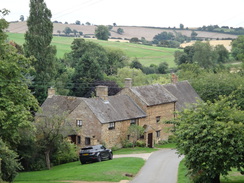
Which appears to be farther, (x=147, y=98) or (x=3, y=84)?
(x=147, y=98)

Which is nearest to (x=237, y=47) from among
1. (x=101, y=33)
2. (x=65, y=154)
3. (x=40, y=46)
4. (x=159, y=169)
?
(x=101, y=33)

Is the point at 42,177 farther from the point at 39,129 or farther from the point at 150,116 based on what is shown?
the point at 150,116

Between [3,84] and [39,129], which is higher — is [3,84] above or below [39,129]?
above

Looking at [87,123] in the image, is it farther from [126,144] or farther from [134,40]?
[134,40]

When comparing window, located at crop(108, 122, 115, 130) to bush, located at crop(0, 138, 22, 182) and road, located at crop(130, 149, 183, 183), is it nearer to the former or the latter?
road, located at crop(130, 149, 183, 183)

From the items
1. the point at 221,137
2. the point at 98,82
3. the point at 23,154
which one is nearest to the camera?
the point at 221,137

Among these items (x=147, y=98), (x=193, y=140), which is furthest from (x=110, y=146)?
(x=193, y=140)

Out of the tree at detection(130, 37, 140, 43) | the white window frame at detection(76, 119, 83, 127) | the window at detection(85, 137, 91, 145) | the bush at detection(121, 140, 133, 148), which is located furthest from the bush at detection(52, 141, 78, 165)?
the tree at detection(130, 37, 140, 43)

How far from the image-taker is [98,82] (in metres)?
81.8

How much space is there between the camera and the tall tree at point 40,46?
67.7 m

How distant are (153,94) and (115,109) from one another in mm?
7721

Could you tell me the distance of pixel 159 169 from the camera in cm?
3684

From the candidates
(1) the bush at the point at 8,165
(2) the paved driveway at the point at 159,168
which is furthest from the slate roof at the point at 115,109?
(1) the bush at the point at 8,165

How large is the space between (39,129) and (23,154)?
2650 millimetres
